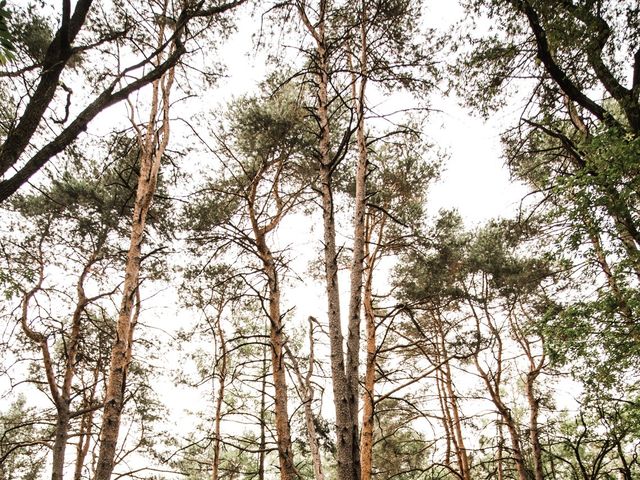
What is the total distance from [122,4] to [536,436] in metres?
11.5

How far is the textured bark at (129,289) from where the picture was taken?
3.81 m

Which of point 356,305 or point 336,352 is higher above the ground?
point 356,305

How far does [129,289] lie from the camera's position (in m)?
4.55

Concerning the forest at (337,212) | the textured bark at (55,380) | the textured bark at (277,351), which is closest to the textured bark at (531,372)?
the forest at (337,212)

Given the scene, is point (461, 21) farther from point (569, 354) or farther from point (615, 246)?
point (569, 354)

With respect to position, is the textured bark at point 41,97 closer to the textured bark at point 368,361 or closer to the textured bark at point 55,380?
the textured bark at point 368,361

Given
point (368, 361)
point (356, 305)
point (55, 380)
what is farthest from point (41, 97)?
point (55, 380)

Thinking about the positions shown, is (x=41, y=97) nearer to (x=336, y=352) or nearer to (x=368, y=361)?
(x=336, y=352)

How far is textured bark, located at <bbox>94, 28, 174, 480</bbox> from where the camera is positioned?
3.81m

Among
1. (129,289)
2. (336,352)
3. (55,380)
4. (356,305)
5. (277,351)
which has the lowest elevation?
(336,352)

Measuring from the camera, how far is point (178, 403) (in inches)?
558

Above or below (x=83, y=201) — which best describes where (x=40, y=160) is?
below

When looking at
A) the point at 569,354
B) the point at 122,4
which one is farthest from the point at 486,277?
the point at 122,4

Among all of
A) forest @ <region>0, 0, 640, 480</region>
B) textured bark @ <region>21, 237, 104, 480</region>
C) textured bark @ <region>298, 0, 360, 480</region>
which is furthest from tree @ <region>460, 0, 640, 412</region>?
textured bark @ <region>21, 237, 104, 480</region>
